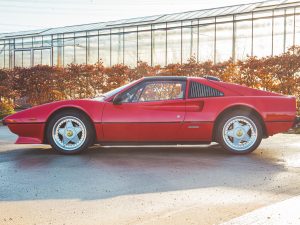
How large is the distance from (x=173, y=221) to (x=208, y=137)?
12.9ft

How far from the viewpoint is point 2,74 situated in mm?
22469

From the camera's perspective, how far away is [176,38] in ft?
86.2

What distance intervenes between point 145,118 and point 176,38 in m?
19.3

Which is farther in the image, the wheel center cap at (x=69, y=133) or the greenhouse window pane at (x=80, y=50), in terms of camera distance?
the greenhouse window pane at (x=80, y=50)

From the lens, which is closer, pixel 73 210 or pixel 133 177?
pixel 73 210

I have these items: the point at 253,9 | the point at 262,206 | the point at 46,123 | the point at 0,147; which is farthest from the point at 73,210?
the point at 253,9

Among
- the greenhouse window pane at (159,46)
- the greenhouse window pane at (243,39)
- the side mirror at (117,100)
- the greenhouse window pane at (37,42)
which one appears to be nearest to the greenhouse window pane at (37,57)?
the greenhouse window pane at (37,42)

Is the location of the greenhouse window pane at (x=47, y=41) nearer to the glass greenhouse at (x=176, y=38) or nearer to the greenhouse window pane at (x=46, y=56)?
the glass greenhouse at (x=176, y=38)

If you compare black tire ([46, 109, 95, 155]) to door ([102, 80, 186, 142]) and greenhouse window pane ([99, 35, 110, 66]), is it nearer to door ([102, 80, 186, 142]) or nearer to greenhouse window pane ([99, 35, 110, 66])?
door ([102, 80, 186, 142])

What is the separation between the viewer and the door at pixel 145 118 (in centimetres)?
745

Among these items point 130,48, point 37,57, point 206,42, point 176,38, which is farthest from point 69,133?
point 37,57

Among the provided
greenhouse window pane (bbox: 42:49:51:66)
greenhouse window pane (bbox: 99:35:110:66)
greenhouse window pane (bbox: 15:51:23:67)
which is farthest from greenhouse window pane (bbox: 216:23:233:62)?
greenhouse window pane (bbox: 15:51:23:67)

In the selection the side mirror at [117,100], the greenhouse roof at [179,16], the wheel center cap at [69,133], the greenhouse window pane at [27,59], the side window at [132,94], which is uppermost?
the greenhouse roof at [179,16]

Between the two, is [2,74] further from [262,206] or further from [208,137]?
[262,206]
